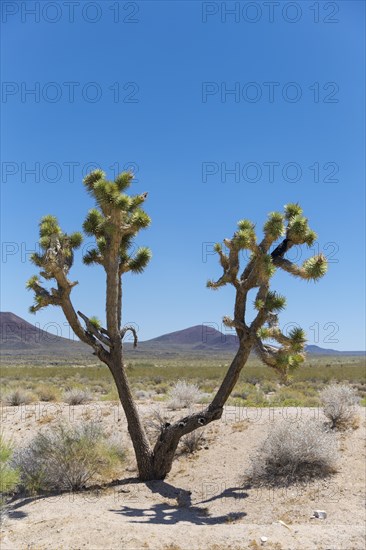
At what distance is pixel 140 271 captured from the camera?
12.2 meters

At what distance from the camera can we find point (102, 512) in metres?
9.08

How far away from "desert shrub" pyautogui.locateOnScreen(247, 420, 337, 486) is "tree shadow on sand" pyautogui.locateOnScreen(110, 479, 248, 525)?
666mm

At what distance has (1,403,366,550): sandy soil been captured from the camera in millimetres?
7570

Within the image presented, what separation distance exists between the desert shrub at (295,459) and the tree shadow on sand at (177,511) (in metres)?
0.67

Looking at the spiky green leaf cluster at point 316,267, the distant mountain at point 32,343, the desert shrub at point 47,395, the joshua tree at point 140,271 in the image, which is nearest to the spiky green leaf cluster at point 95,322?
the joshua tree at point 140,271

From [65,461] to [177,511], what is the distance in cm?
278

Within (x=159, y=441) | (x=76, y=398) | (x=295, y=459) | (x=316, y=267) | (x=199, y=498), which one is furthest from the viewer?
(x=76, y=398)

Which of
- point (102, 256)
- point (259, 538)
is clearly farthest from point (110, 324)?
point (259, 538)

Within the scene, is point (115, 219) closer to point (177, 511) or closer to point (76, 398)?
point (177, 511)

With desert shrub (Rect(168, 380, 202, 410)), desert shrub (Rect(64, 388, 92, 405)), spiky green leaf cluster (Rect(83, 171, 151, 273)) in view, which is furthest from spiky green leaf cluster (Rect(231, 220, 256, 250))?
desert shrub (Rect(64, 388, 92, 405))

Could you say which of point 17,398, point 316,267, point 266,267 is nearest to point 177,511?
point 266,267

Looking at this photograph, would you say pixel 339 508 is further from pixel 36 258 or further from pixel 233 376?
pixel 36 258

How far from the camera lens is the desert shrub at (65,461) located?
36.7 feet

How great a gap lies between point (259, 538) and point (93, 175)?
7.35 meters
